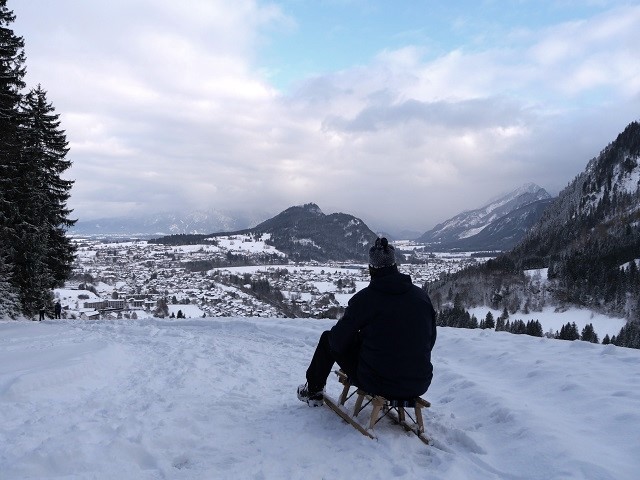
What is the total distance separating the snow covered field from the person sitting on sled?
671 millimetres

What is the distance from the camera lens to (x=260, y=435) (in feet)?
17.8

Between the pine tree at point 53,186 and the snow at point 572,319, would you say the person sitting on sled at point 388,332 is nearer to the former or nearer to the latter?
the pine tree at point 53,186

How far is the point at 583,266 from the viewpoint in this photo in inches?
5581

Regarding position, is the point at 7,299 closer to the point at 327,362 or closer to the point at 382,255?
the point at 327,362

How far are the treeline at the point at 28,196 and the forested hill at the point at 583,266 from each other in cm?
13554

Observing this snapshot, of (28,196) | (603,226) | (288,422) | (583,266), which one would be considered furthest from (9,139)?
(603,226)

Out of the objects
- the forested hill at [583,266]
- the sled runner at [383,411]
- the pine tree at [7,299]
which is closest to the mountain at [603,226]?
the forested hill at [583,266]

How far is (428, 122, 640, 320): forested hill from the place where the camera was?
418ft

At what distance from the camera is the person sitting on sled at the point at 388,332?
5.16m

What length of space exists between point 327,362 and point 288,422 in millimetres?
957

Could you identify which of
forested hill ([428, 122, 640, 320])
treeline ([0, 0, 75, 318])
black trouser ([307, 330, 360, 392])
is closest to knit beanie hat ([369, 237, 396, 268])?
black trouser ([307, 330, 360, 392])

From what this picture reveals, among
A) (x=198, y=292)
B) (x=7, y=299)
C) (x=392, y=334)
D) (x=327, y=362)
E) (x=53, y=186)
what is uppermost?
(x=53, y=186)

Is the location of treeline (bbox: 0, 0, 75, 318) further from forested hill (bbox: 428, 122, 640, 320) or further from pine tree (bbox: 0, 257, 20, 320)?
forested hill (bbox: 428, 122, 640, 320)

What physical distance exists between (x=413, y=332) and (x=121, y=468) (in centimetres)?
345
